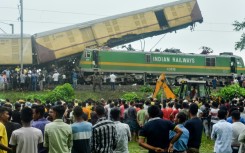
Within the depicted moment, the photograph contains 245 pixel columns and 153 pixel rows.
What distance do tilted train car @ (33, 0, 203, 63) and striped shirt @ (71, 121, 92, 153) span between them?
27322mm

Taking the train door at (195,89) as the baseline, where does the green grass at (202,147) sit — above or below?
below

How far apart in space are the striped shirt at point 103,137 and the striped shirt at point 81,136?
1.80 feet

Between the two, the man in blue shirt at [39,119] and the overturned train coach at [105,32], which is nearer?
the man in blue shirt at [39,119]

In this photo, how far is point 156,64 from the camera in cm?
4053

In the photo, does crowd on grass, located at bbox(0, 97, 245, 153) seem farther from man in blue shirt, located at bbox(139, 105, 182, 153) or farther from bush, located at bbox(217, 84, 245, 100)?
bush, located at bbox(217, 84, 245, 100)

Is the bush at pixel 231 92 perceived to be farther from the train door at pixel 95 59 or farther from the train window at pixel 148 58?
the train window at pixel 148 58

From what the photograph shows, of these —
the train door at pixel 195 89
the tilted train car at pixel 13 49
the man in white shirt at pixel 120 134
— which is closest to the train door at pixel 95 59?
the tilted train car at pixel 13 49

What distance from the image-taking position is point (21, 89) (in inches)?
1282

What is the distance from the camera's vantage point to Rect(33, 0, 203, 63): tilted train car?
120ft

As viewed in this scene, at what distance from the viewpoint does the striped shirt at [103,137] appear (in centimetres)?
872

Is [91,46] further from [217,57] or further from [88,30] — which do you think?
[217,57]

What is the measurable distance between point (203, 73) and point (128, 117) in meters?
25.0

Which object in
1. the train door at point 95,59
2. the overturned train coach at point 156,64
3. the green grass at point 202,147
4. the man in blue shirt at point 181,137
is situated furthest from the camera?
the overturned train coach at point 156,64

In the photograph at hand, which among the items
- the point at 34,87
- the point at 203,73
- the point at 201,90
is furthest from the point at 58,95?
the point at 203,73
